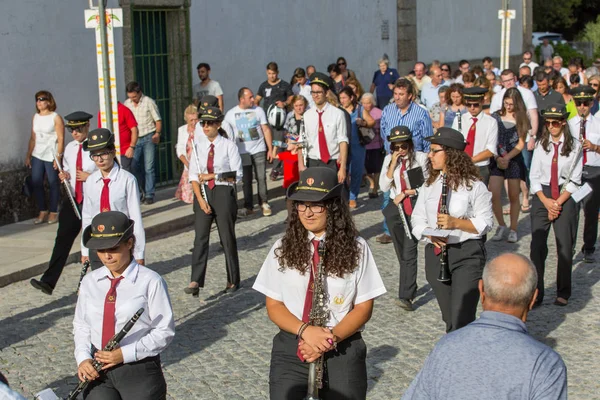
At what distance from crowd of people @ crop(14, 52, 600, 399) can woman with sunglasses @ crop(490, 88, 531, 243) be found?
1.0 inches

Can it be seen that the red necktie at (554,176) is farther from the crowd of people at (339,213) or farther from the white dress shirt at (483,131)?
the white dress shirt at (483,131)

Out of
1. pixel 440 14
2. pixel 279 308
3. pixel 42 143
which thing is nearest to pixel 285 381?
pixel 279 308

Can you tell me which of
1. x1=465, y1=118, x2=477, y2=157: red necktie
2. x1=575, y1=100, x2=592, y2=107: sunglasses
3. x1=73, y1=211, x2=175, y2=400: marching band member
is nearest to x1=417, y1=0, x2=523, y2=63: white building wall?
x1=465, y1=118, x2=477, y2=157: red necktie

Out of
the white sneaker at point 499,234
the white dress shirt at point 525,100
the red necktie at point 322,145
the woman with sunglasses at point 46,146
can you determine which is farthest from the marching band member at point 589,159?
the woman with sunglasses at point 46,146

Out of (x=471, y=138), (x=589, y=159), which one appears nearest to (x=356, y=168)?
(x=471, y=138)

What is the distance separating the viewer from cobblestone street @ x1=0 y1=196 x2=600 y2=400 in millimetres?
7484

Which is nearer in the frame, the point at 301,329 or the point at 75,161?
the point at 301,329

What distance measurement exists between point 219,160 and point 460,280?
11.4ft

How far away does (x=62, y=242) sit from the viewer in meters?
10.1

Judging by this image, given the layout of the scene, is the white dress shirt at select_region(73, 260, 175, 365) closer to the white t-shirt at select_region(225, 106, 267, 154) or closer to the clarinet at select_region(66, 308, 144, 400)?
the clarinet at select_region(66, 308, 144, 400)

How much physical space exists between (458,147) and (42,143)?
25.8 feet

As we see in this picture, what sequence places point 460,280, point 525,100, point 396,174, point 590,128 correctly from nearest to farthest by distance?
point 460,280, point 396,174, point 590,128, point 525,100

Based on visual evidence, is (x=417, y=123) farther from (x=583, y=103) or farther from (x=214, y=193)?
(x=214, y=193)

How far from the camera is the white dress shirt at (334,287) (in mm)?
5188
